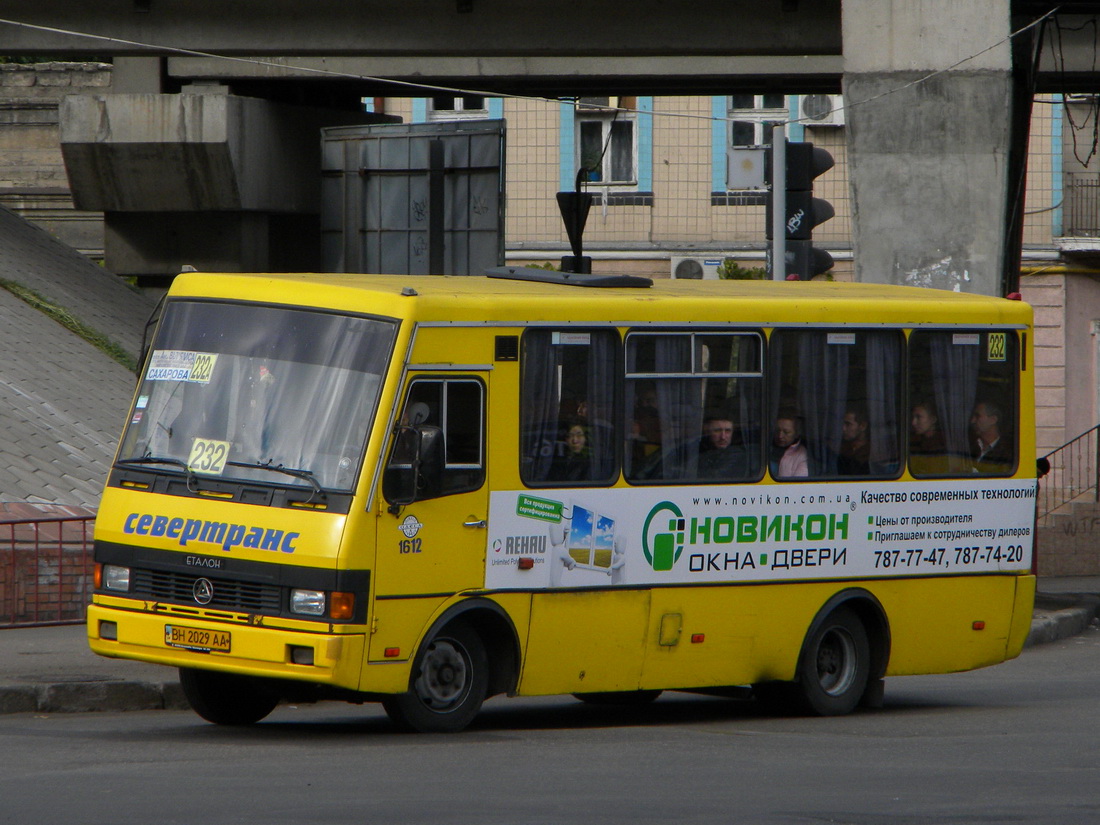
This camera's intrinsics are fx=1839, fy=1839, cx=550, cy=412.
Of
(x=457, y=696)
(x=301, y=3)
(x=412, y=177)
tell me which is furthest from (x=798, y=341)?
(x=301, y=3)

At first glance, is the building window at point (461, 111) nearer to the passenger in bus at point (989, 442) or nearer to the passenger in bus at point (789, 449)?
the passenger in bus at point (989, 442)

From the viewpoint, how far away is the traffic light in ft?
50.0

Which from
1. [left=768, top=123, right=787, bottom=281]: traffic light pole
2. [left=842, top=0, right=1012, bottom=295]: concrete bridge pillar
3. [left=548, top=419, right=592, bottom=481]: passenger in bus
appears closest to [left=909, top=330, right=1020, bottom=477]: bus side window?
[left=548, top=419, right=592, bottom=481]: passenger in bus

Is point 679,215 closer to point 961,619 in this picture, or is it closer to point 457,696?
point 961,619

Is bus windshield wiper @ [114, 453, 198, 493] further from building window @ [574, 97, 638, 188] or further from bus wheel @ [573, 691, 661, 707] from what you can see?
building window @ [574, 97, 638, 188]

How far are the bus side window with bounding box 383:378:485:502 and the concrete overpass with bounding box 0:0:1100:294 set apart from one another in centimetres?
879

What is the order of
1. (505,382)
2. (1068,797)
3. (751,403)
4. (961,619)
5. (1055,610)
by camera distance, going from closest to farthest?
(1068,797) → (505,382) → (751,403) → (961,619) → (1055,610)

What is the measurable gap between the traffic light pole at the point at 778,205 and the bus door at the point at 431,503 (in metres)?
5.81

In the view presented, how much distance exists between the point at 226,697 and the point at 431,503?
177cm

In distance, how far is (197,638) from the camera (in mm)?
9281

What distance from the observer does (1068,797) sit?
791cm

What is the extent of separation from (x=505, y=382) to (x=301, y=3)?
12.6 meters

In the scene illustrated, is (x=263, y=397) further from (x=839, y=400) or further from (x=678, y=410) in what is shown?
(x=839, y=400)

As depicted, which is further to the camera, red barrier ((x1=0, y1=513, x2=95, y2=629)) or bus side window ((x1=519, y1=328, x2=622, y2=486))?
red barrier ((x1=0, y1=513, x2=95, y2=629))
